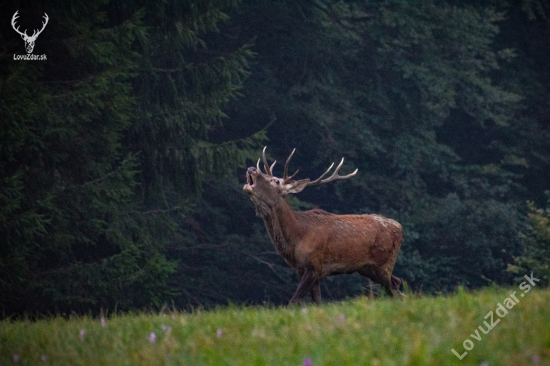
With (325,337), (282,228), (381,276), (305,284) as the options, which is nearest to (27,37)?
(282,228)

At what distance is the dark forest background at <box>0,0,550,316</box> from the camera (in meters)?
16.6

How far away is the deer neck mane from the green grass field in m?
3.86

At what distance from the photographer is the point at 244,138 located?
21.5 m

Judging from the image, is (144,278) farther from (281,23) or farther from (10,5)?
(281,23)

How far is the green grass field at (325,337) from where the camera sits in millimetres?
4570

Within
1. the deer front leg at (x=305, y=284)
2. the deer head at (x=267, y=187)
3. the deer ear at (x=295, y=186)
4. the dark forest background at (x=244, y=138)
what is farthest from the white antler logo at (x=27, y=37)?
the deer front leg at (x=305, y=284)

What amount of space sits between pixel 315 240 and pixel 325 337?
18.8ft

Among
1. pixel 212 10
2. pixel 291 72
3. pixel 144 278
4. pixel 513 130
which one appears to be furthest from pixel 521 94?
pixel 144 278

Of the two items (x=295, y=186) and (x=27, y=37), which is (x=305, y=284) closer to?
(x=295, y=186)

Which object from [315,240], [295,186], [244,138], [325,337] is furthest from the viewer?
[244,138]

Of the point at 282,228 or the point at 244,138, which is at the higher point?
the point at 244,138

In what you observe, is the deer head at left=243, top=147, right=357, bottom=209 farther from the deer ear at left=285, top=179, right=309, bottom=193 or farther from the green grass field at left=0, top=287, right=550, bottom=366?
the green grass field at left=0, top=287, right=550, bottom=366

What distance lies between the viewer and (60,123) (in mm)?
16109

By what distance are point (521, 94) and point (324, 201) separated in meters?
8.02
